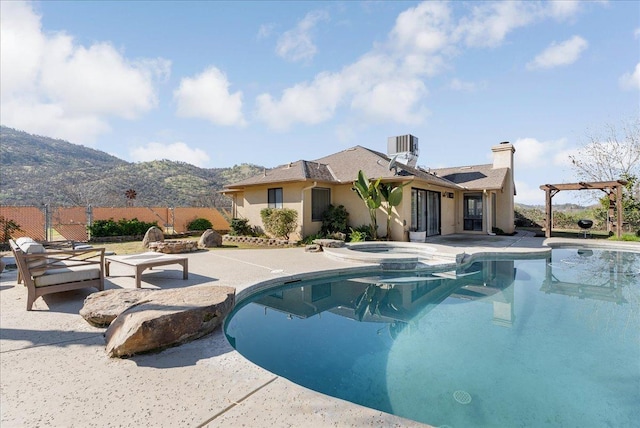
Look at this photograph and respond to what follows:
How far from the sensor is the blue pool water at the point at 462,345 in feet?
10.9

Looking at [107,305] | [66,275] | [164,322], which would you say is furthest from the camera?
[66,275]

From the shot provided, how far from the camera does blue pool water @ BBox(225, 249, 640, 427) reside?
131 inches

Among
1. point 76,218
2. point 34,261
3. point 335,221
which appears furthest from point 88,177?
point 34,261

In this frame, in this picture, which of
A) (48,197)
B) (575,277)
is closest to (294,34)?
(575,277)

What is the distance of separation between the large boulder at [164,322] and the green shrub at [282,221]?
1041cm

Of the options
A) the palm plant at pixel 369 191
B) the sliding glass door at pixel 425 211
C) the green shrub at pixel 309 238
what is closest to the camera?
the palm plant at pixel 369 191

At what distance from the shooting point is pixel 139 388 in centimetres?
297

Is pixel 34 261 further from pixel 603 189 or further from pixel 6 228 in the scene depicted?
pixel 603 189

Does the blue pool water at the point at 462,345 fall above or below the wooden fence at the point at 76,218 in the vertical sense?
below

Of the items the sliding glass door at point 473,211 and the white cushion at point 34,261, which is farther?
the sliding glass door at point 473,211

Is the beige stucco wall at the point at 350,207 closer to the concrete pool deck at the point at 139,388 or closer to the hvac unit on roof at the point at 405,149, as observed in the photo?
the hvac unit on roof at the point at 405,149

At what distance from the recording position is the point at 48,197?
26938 millimetres

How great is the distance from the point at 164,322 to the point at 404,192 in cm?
1278

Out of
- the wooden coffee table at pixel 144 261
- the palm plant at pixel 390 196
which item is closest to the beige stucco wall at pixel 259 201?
the palm plant at pixel 390 196
